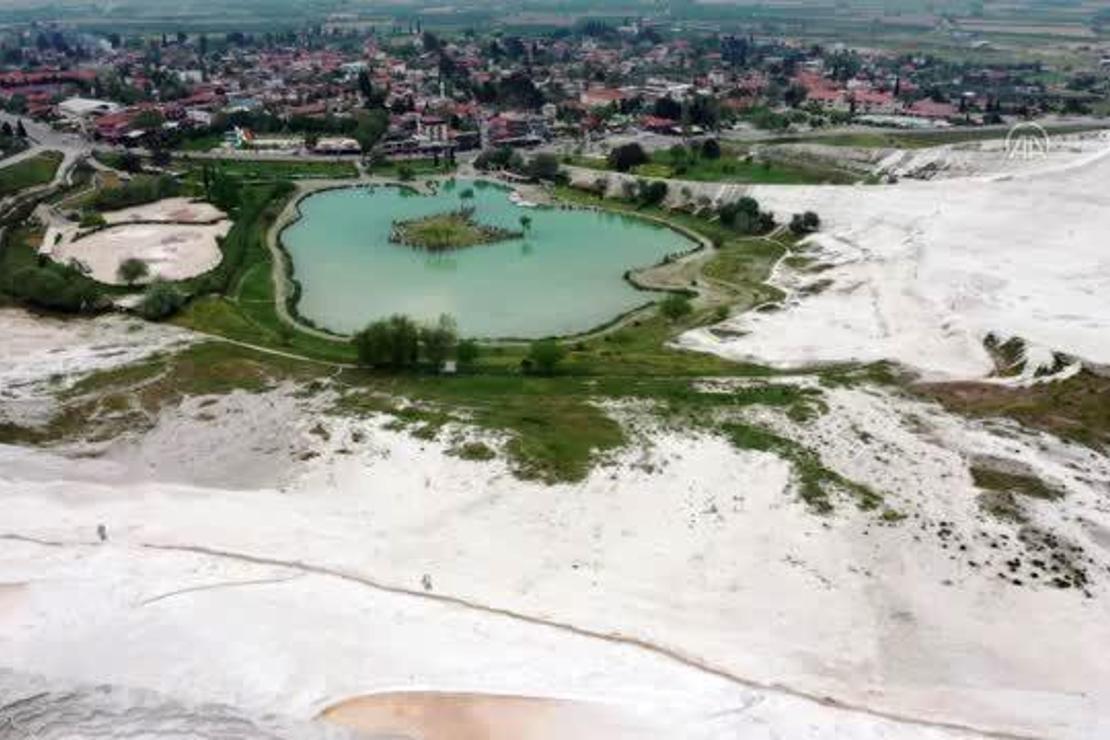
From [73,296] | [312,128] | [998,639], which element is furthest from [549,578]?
[312,128]

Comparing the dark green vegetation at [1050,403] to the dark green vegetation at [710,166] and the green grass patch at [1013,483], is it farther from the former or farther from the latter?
the dark green vegetation at [710,166]

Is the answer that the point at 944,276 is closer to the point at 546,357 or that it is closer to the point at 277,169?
the point at 546,357

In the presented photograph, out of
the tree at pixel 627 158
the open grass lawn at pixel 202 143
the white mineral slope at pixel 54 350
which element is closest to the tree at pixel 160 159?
the open grass lawn at pixel 202 143

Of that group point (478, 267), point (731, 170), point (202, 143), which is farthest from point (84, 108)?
point (731, 170)

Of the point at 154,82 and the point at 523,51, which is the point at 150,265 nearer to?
the point at 154,82

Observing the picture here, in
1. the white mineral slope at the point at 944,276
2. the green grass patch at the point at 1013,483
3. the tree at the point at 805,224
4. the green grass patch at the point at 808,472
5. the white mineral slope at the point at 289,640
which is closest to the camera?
the white mineral slope at the point at 289,640

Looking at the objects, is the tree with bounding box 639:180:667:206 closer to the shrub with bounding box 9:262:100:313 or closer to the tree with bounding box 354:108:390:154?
the tree with bounding box 354:108:390:154
